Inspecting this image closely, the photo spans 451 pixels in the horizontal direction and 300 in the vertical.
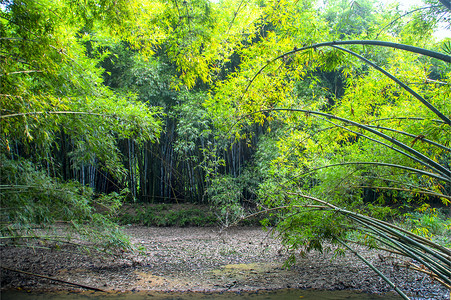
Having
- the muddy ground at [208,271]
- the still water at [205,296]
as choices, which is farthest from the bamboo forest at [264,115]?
the still water at [205,296]

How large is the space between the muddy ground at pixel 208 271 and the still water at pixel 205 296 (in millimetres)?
104

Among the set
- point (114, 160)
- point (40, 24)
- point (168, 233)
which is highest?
point (40, 24)

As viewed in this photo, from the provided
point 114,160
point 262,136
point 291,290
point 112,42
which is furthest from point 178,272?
point 112,42

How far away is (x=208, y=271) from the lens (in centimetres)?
311

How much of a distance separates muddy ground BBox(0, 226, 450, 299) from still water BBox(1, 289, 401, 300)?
10 centimetres

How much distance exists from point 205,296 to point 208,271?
0.67 meters

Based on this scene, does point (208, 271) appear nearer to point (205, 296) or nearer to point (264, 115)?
point (205, 296)

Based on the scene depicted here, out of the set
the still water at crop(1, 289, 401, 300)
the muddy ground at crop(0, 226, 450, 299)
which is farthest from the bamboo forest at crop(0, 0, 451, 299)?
the still water at crop(1, 289, 401, 300)

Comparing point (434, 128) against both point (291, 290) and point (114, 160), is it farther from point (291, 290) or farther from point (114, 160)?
point (114, 160)

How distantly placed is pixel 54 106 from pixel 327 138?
2.49 meters

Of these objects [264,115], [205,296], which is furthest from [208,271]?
[264,115]

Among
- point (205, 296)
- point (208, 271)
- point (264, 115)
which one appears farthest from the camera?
point (208, 271)

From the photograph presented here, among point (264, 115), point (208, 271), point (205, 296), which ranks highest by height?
point (264, 115)

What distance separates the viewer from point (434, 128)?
74.5 inches
